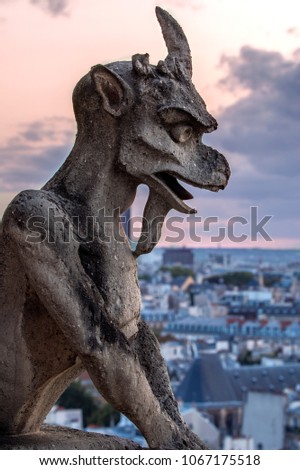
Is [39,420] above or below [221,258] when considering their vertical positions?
below

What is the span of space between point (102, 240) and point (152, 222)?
9.0 inches

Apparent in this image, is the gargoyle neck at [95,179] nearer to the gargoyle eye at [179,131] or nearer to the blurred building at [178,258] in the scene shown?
the gargoyle eye at [179,131]

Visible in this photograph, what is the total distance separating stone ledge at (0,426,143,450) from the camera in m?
4.28

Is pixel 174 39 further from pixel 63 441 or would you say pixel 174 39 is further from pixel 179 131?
pixel 63 441

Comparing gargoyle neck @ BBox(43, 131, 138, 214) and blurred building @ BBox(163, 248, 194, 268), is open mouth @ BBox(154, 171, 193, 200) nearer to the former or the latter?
gargoyle neck @ BBox(43, 131, 138, 214)

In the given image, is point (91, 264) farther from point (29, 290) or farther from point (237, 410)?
point (237, 410)

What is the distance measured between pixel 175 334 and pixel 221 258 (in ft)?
174

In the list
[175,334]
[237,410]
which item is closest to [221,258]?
[175,334]

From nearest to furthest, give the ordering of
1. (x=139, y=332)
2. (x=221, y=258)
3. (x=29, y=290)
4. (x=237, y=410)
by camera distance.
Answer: (x=29, y=290) < (x=139, y=332) < (x=237, y=410) < (x=221, y=258)

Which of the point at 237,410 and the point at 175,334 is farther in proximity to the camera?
the point at 175,334

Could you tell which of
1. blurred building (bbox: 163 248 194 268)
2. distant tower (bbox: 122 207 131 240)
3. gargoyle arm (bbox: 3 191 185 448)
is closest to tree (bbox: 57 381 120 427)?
distant tower (bbox: 122 207 131 240)

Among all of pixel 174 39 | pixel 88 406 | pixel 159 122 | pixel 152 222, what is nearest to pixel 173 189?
pixel 152 222

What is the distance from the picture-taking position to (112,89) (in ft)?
14.0
